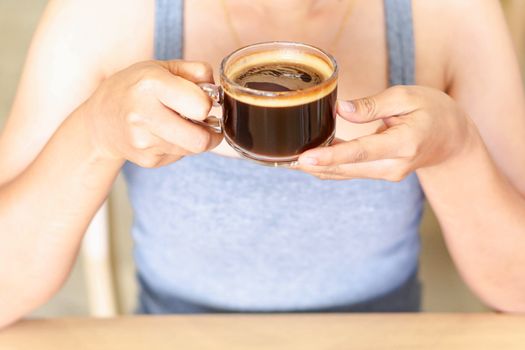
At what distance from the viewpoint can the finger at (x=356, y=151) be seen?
0.89 m

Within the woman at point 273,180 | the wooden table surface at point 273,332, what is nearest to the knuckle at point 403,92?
the woman at point 273,180

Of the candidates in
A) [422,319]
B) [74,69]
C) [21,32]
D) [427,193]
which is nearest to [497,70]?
[427,193]

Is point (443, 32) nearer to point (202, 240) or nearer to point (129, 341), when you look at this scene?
point (202, 240)

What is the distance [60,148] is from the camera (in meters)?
1.08

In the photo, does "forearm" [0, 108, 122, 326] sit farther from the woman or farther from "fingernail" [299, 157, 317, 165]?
"fingernail" [299, 157, 317, 165]

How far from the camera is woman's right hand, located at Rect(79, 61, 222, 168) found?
871 mm

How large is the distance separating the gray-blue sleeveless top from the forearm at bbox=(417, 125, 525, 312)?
116 mm

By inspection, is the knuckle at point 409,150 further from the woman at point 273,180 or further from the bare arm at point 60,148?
the bare arm at point 60,148

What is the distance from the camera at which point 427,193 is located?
120 centimetres

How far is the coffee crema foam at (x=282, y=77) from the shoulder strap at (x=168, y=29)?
26 centimetres

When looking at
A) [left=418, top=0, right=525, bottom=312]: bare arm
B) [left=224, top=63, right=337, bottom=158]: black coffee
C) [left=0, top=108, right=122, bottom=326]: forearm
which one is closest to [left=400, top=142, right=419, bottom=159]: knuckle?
[left=224, top=63, right=337, bottom=158]: black coffee

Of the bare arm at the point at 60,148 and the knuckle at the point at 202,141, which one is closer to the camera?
the knuckle at the point at 202,141

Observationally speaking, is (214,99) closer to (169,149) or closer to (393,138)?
(169,149)

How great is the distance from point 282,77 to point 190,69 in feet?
0.44
